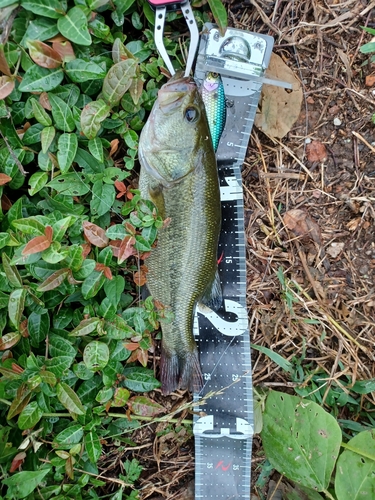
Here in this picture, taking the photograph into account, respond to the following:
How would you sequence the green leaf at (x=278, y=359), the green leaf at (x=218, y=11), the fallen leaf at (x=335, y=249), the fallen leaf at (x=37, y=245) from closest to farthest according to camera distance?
the fallen leaf at (x=37, y=245) < the green leaf at (x=218, y=11) < the green leaf at (x=278, y=359) < the fallen leaf at (x=335, y=249)

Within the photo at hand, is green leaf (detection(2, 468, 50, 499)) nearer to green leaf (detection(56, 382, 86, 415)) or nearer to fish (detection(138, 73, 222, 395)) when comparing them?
green leaf (detection(56, 382, 86, 415))

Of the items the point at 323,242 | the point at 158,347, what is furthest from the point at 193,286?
the point at 323,242

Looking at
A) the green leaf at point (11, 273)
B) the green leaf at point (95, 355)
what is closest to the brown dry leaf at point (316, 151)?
the green leaf at point (95, 355)

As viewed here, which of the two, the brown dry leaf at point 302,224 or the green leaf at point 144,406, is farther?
the brown dry leaf at point 302,224

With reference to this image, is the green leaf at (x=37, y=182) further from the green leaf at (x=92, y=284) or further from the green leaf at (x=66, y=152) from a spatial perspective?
the green leaf at (x=92, y=284)

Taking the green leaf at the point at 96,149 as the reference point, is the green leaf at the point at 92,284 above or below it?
below

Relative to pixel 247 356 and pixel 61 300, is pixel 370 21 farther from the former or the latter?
pixel 61 300

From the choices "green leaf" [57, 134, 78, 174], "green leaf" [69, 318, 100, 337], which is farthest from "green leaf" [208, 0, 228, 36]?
"green leaf" [69, 318, 100, 337]

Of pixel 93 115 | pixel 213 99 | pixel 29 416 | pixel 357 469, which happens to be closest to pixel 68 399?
pixel 29 416
